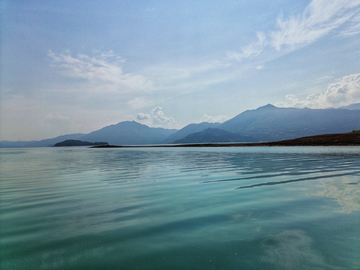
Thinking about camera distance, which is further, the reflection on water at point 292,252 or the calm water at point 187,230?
the calm water at point 187,230

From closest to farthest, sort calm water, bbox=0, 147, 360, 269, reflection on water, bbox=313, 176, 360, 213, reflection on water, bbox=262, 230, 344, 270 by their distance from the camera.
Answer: reflection on water, bbox=262, 230, 344, 270, calm water, bbox=0, 147, 360, 269, reflection on water, bbox=313, 176, 360, 213

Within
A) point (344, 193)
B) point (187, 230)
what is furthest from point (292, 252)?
point (344, 193)

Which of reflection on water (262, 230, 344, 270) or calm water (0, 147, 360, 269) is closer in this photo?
reflection on water (262, 230, 344, 270)

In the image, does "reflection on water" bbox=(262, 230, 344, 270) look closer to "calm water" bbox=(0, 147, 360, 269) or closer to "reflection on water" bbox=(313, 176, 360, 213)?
"calm water" bbox=(0, 147, 360, 269)

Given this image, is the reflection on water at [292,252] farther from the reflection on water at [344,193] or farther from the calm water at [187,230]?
the reflection on water at [344,193]

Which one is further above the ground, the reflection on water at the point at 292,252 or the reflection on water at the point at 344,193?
the reflection on water at the point at 292,252

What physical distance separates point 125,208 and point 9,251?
14.9ft

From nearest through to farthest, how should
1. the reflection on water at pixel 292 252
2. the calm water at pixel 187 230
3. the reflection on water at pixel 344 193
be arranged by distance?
the reflection on water at pixel 292 252, the calm water at pixel 187 230, the reflection on water at pixel 344 193

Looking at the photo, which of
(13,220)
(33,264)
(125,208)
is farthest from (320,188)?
(13,220)

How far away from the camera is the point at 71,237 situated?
6.45 metres

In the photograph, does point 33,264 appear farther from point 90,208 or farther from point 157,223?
point 90,208

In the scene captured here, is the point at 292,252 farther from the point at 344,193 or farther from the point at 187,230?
the point at 344,193

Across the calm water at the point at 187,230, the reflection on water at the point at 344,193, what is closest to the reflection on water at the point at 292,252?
the calm water at the point at 187,230

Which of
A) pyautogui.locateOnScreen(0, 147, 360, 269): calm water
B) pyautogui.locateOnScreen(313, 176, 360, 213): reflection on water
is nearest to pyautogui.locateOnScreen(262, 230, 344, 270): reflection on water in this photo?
pyautogui.locateOnScreen(0, 147, 360, 269): calm water
